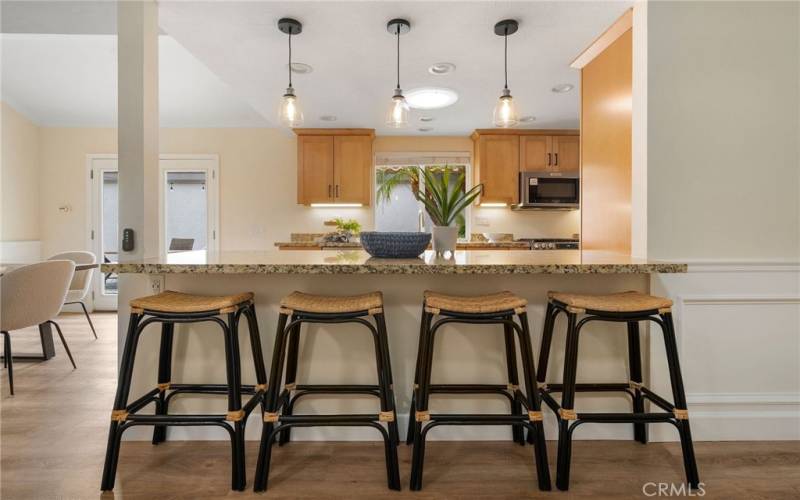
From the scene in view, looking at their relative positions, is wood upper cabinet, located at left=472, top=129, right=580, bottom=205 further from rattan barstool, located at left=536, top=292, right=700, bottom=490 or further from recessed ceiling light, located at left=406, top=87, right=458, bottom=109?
rattan barstool, located at left=536, top=292, right=700, bottom=490

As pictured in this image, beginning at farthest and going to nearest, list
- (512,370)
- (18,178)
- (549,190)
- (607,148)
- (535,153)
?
(18,178)
(535,153)
(549,190)
(607,148)
(512,370)

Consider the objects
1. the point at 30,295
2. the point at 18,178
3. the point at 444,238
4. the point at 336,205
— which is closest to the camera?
the point at 444,238

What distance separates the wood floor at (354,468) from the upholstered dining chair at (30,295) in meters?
0.82

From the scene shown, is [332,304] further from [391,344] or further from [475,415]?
[475,415]

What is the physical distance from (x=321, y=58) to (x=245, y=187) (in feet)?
9.15

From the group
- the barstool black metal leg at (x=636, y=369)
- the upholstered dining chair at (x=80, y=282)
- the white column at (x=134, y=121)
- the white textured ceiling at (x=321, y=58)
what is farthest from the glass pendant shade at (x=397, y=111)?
the upholstered dining chair at (x=80, y=282)

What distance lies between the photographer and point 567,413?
1.56 m

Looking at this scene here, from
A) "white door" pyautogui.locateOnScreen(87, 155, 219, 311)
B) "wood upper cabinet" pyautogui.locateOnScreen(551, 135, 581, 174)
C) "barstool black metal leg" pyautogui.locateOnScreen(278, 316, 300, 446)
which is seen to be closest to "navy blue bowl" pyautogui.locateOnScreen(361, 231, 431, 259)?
"barstool black metal leg" pyautogui.locateOnScreen(278, 316, 300, 446)

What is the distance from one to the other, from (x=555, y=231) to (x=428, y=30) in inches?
136

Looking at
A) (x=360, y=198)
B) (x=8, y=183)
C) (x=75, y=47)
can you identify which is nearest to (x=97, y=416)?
(x=360, y=198)

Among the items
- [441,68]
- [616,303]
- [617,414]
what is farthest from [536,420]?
[441,68]

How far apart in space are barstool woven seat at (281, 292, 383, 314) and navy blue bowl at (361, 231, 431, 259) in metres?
0.28

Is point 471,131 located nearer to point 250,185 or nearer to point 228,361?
point 250,185

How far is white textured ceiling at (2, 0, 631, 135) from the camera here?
7.30 ft
